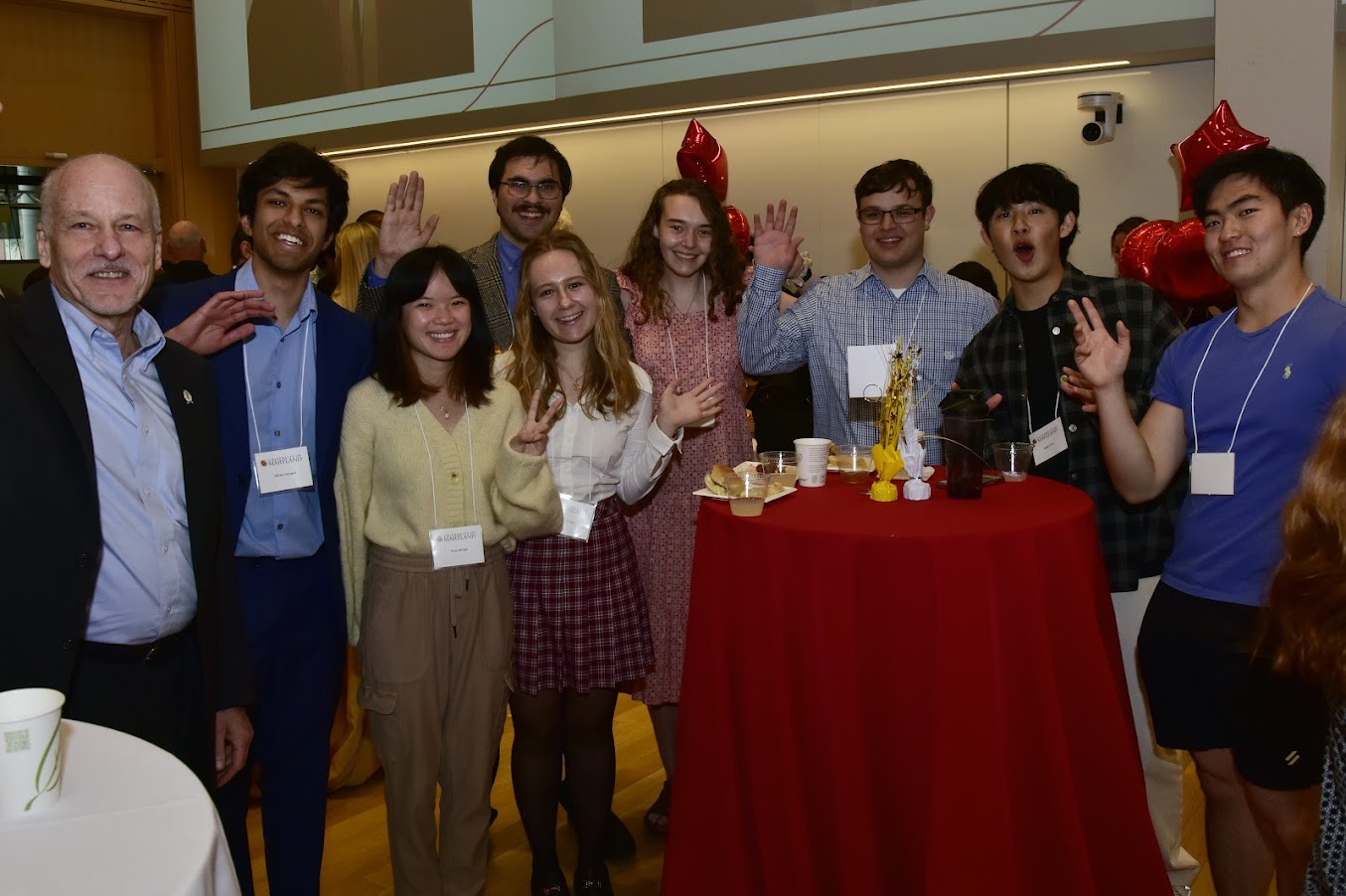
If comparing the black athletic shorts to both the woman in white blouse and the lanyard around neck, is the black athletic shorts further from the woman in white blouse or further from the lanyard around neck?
the lanyard around neck

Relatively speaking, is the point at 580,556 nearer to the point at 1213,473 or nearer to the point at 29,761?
the point at 1213,473

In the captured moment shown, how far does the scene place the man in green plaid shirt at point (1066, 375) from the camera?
287 centimetres

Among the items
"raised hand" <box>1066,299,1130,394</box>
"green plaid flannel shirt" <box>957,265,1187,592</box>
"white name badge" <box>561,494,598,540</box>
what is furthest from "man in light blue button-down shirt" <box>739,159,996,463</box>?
"white name badge" <box>561,494,598,540</box>

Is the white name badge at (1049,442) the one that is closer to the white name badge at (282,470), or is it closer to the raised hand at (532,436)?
the raised hand at (532,436)

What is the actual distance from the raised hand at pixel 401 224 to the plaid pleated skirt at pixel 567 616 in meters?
0.99

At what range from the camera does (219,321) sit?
2.61 metres

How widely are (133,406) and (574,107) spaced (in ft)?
17.7

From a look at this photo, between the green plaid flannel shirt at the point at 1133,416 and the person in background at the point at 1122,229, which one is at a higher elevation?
the person in background at the point at 1122,229

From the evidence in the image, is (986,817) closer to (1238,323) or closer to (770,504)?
(770,504)

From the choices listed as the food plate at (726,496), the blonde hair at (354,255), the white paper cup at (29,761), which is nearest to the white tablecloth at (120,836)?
the white paper cup at (29,761)

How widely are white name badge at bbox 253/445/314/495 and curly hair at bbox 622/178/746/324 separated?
1.15 m

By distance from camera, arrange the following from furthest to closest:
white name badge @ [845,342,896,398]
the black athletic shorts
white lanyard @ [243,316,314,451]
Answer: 1. white name badge @ [845,342,896,398]
2. white lanyard @ [243,316,314,451]
3. the black athletic shorts

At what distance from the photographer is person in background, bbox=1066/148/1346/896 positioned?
2.30m

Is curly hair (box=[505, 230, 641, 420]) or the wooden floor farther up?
curly hair (box=[505, 230, 641, 420])
